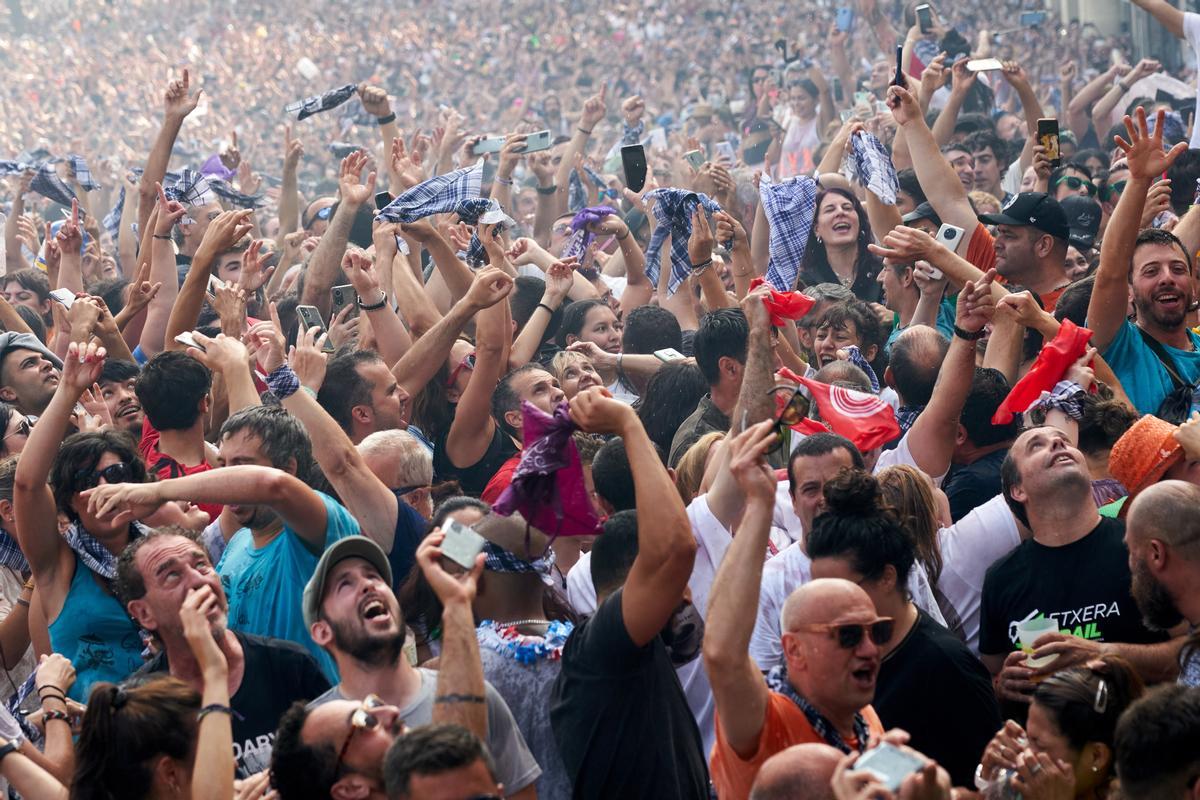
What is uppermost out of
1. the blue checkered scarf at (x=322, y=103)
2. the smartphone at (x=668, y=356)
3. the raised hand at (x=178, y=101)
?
the raised hand at (x=178, y=101)

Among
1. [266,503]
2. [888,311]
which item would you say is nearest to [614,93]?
[888,311]

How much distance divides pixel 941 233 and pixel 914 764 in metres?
4.01

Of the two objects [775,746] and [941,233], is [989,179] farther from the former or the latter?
[775,746]

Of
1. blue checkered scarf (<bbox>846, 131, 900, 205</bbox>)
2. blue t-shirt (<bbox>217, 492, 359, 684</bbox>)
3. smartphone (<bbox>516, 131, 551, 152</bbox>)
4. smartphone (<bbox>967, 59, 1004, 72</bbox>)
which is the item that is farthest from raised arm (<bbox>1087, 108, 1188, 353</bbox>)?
smartphone (<bbox>516, 131, 551, 152</bbox>)

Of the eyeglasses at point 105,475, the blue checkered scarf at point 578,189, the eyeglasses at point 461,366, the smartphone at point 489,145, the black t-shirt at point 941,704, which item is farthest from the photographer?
the blue checkered scarf at point 578,189

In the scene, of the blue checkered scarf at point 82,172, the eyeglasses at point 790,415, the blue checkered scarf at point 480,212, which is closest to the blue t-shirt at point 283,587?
the eyeglasses at point 790,415

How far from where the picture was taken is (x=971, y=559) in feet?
15.0

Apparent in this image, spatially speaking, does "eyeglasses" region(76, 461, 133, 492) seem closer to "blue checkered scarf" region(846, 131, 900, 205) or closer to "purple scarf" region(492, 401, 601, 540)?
"purple scarf" region(492, 401, 601, 540)

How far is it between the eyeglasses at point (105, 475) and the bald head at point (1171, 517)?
3003 millimetres

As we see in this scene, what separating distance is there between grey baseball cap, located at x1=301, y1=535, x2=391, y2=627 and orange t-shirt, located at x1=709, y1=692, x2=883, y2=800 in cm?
103

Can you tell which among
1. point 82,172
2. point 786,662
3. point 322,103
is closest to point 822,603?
point 786,662

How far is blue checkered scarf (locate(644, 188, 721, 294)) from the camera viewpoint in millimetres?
7363

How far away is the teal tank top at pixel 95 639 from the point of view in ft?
14.7

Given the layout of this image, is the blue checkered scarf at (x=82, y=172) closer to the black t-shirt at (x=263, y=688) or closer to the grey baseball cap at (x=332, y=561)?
the black t-shirt at (x=263, y=688)
